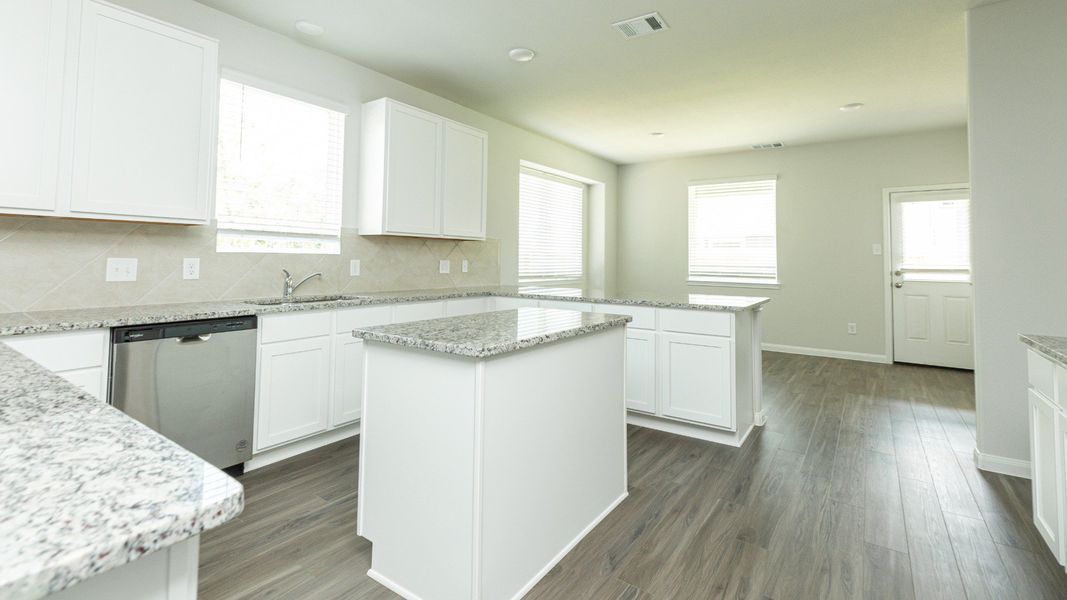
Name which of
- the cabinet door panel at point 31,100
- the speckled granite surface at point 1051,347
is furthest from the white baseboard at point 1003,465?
the cabinet door panel at point 31,100

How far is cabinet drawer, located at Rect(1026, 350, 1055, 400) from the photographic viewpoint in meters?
1.63

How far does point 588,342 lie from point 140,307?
234 cm

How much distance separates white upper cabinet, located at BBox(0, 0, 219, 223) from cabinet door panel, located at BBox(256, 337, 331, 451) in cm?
85

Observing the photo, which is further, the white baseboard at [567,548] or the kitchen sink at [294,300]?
the kitchen sink at [294,300]

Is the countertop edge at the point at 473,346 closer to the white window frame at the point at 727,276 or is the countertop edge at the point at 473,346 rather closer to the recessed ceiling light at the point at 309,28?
the recessed ceiling light at the point at 309,28

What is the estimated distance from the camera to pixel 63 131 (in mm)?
2117

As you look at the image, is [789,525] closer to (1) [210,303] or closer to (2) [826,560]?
(2) [826,560]

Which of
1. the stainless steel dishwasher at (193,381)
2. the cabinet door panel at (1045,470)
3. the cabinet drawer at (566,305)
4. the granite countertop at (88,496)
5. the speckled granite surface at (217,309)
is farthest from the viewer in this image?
the cabinet drawer at (566,305)

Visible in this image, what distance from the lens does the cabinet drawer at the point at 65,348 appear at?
182cm

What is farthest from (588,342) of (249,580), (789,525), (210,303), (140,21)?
(140,21)

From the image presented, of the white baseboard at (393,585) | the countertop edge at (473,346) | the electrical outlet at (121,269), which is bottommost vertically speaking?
the white baseboard at (393,585)

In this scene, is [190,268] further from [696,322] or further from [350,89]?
[696,322]

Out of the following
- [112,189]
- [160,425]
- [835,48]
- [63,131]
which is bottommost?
[160,425]

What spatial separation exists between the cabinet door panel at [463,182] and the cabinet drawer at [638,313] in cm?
148
